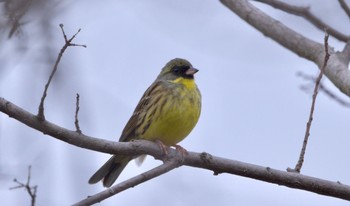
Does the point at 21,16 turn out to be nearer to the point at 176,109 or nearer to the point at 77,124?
the point at 77,124

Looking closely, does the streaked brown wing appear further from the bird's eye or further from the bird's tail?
the bird's eye

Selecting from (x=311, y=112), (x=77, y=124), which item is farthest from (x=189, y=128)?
(x=77, y=124)

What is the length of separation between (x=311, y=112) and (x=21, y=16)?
2.09 meters

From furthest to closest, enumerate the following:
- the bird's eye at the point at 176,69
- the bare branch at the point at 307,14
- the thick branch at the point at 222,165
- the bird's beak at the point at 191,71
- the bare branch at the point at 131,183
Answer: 1. the bird's eye at the point at 176,69
2. the bird's beak at the point at 191,71
3. the bare branch at the point at 307,14
4. the thick branch at the point at 222,165
5. the bare branch at the point at 131,183

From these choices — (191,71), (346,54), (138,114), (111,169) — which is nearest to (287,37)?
(346,54)

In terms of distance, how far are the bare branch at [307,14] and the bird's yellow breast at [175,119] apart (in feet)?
3.95

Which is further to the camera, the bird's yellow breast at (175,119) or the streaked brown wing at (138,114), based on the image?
the streaked brown wing at (138,114)

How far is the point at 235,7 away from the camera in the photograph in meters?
6.93

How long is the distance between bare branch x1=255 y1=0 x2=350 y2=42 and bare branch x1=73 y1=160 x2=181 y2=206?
2240 millimetres

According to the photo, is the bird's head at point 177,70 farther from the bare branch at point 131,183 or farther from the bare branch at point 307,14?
the bare branch at point 131,183

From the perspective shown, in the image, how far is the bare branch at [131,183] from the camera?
4.22 m

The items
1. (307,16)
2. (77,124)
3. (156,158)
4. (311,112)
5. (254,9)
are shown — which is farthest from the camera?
(254,9)

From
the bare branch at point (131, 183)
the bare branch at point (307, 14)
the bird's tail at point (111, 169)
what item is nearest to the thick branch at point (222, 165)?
the bare branch at point (131, 183)

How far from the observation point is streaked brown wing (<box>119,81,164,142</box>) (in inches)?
266
